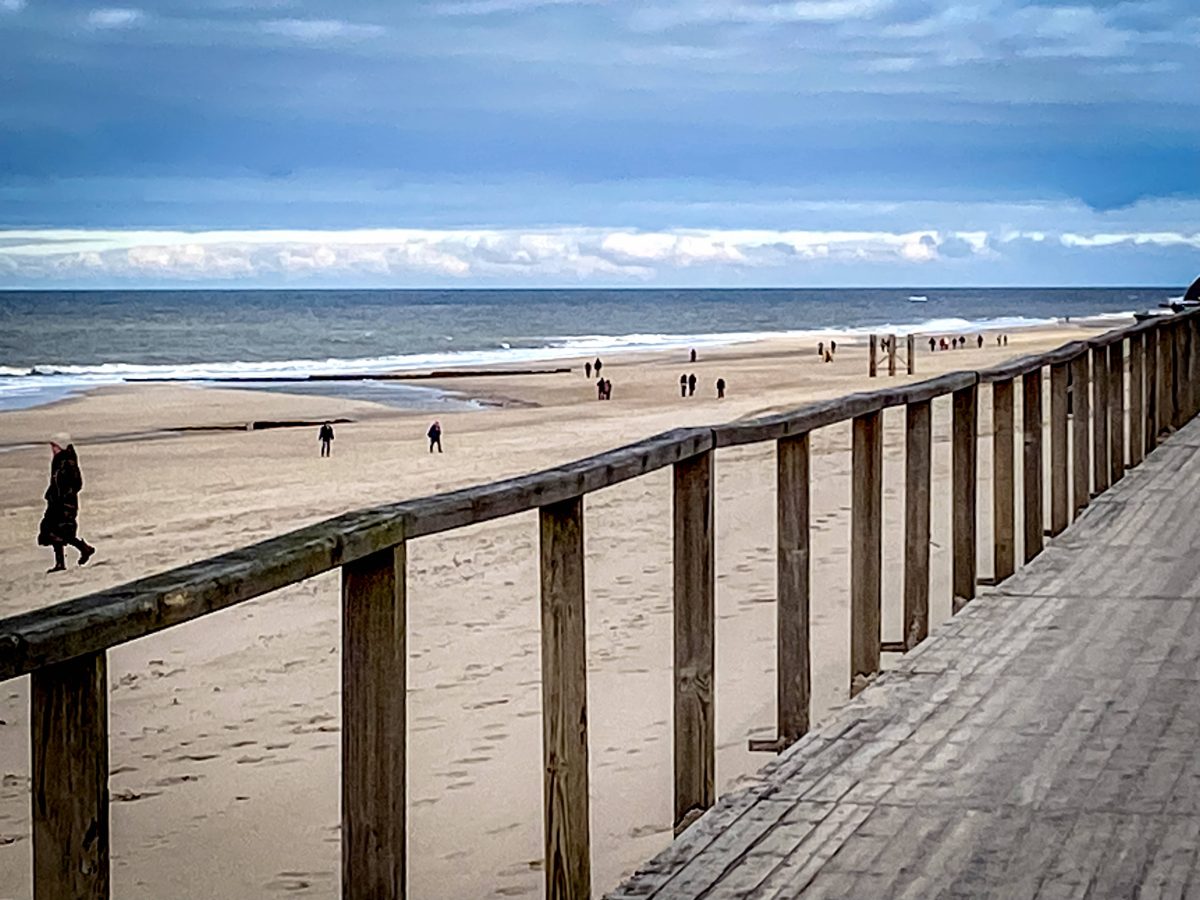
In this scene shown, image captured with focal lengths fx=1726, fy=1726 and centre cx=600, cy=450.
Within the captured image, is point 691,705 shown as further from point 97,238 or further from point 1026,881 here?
point 97,238

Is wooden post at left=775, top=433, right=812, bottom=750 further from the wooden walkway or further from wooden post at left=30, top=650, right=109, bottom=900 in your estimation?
wooden post at left=30, top=650, right=109, bottom=900

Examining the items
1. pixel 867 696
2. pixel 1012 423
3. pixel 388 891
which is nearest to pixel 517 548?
pixel 1012 423

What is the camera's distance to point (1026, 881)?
3.06 meters

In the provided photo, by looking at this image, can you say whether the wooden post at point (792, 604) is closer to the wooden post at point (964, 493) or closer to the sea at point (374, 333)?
the wooden post at point (964, 493)

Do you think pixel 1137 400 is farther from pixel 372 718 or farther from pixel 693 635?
pixel 372 718

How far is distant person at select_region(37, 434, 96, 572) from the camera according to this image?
13344 millimetres

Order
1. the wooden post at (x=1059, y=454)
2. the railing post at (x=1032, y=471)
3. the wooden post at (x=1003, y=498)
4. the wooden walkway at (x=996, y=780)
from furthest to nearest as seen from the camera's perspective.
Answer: the wooden post at (x=1059, y=454)
the railing post at (x=1032, y=471)
the wooden post at (x=1003, y=498)
the wooden walkway at (x=996, y=780)

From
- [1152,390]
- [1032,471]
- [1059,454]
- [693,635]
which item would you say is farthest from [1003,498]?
[1152,390]

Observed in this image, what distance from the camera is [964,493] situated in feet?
18.0

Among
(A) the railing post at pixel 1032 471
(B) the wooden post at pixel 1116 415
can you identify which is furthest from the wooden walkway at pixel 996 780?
(B) the wooden post at pixel 1116 415

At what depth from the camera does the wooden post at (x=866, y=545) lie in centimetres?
439

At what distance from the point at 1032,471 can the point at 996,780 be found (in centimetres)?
306

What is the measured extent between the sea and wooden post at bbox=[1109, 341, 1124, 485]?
2400cm

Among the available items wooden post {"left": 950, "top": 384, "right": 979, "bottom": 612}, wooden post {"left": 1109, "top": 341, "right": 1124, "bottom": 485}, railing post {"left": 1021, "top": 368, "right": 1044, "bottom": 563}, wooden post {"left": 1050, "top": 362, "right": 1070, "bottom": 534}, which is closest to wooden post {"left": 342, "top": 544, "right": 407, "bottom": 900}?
wooden post {"left": 950, "top": 384, "right": 979, "bottom": 612}
